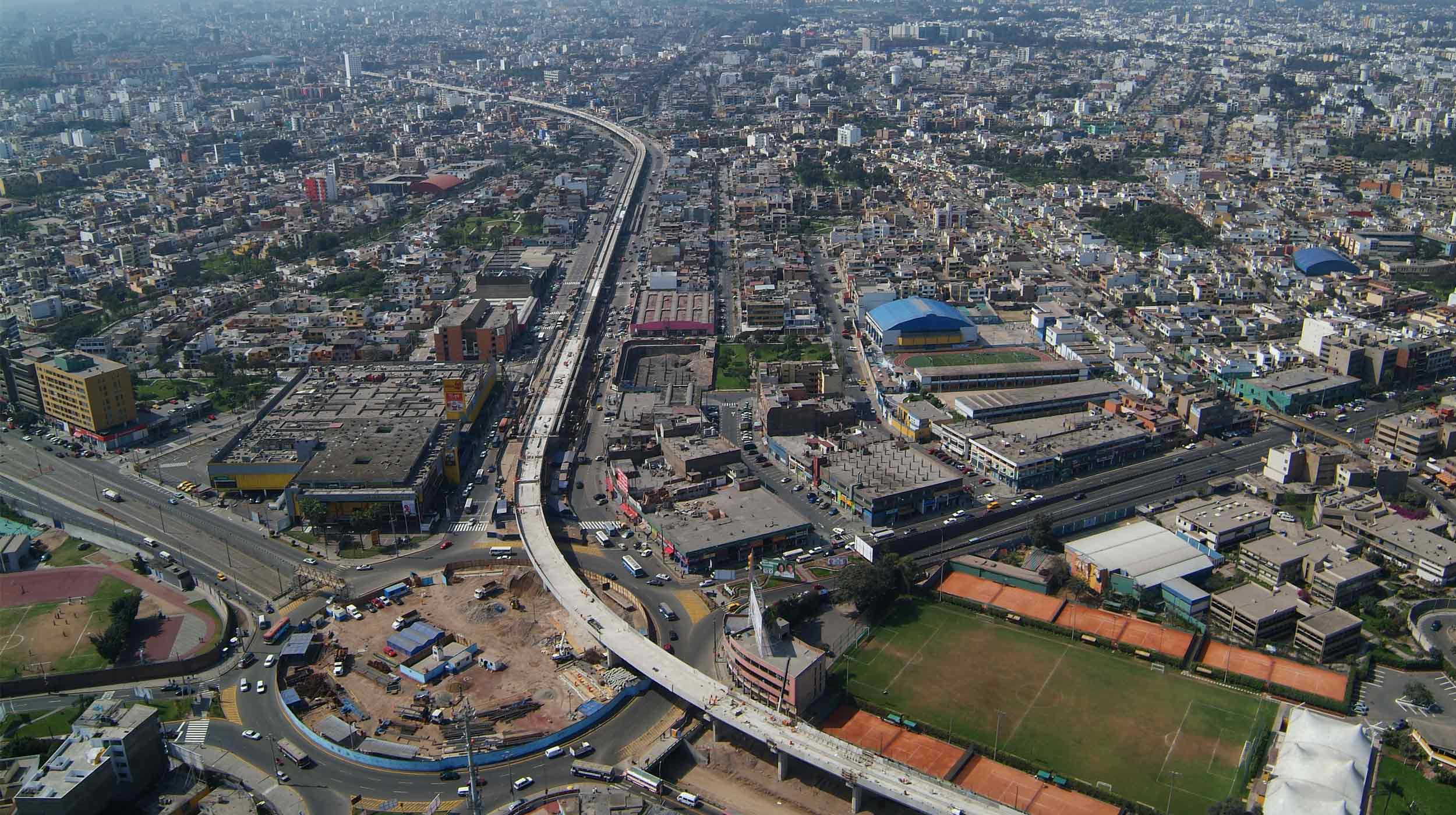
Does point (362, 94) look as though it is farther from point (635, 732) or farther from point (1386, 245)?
point (635, 732)

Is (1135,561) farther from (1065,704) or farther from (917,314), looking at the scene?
(917,314)

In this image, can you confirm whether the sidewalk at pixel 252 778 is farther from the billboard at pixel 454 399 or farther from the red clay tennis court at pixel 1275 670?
the red clay tennis court at pixel 1275 670

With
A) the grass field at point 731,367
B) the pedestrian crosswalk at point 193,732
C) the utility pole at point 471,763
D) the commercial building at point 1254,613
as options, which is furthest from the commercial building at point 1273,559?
the pedestrian crosswalk at point 193,732

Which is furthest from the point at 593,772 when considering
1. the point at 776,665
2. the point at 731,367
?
the point at 731,367

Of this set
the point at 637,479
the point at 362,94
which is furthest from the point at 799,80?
the point at 637,479

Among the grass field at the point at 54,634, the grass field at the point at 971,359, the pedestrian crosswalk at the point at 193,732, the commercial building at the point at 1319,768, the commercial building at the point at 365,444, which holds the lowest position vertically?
the pedestrian crosswalk at the point at 193,732

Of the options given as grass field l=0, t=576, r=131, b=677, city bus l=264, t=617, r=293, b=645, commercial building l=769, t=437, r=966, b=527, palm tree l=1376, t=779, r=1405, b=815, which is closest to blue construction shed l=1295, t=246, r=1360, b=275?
commercial building l=769, t=437, r=966, b=527
